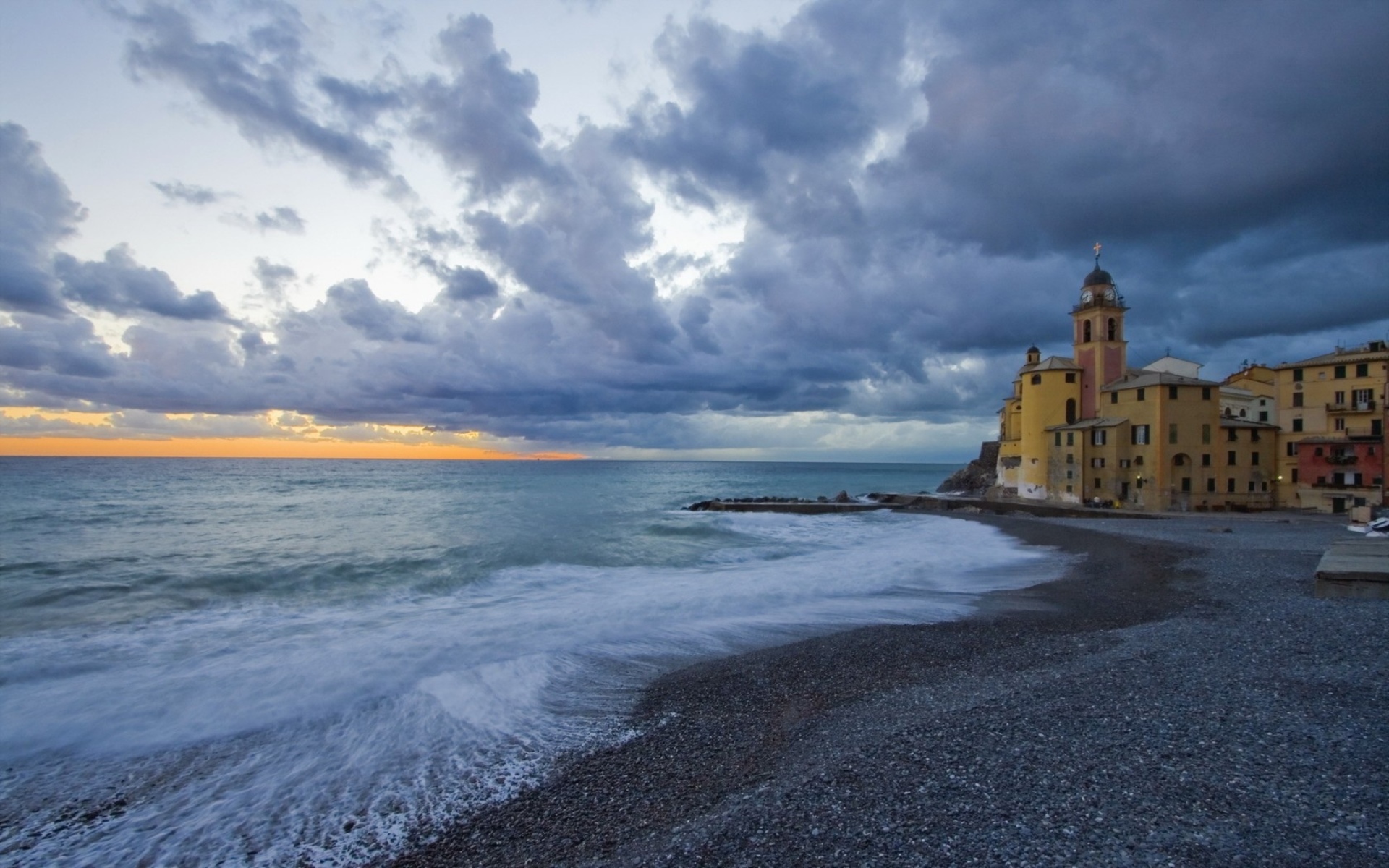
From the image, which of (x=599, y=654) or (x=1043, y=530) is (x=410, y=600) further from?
(x=1043, y=530)

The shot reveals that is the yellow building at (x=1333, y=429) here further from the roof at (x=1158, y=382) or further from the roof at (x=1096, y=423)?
the roof at (x=1096, y=423)

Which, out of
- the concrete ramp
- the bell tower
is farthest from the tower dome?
the concrete ramp

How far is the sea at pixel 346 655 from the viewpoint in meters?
6.17

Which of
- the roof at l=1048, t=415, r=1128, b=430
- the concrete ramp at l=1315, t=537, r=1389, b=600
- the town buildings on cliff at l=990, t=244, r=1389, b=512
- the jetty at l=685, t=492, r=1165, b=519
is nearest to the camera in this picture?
the concrete ramp at l=1315, t=537, r=1389, b=600

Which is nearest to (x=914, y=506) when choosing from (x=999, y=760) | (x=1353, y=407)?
(x=1353, y=407)

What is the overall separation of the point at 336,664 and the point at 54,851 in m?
5.35

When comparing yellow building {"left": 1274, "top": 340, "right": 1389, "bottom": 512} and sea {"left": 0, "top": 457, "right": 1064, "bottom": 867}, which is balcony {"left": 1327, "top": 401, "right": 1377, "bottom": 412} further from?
sea {"left": 0, "top": 457, "right": 1064, "bottom": 867}

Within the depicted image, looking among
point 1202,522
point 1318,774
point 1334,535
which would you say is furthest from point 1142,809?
point 1202,522

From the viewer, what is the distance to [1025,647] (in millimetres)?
9992

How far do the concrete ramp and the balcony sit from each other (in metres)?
27.4

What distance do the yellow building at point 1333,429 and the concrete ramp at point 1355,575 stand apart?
23.2 meters

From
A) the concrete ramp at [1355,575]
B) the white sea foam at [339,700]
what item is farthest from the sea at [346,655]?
the concrete ramp at [1355,575]

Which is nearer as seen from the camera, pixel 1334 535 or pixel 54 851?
pixel 54 851

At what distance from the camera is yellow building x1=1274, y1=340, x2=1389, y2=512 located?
3244 centimetres
